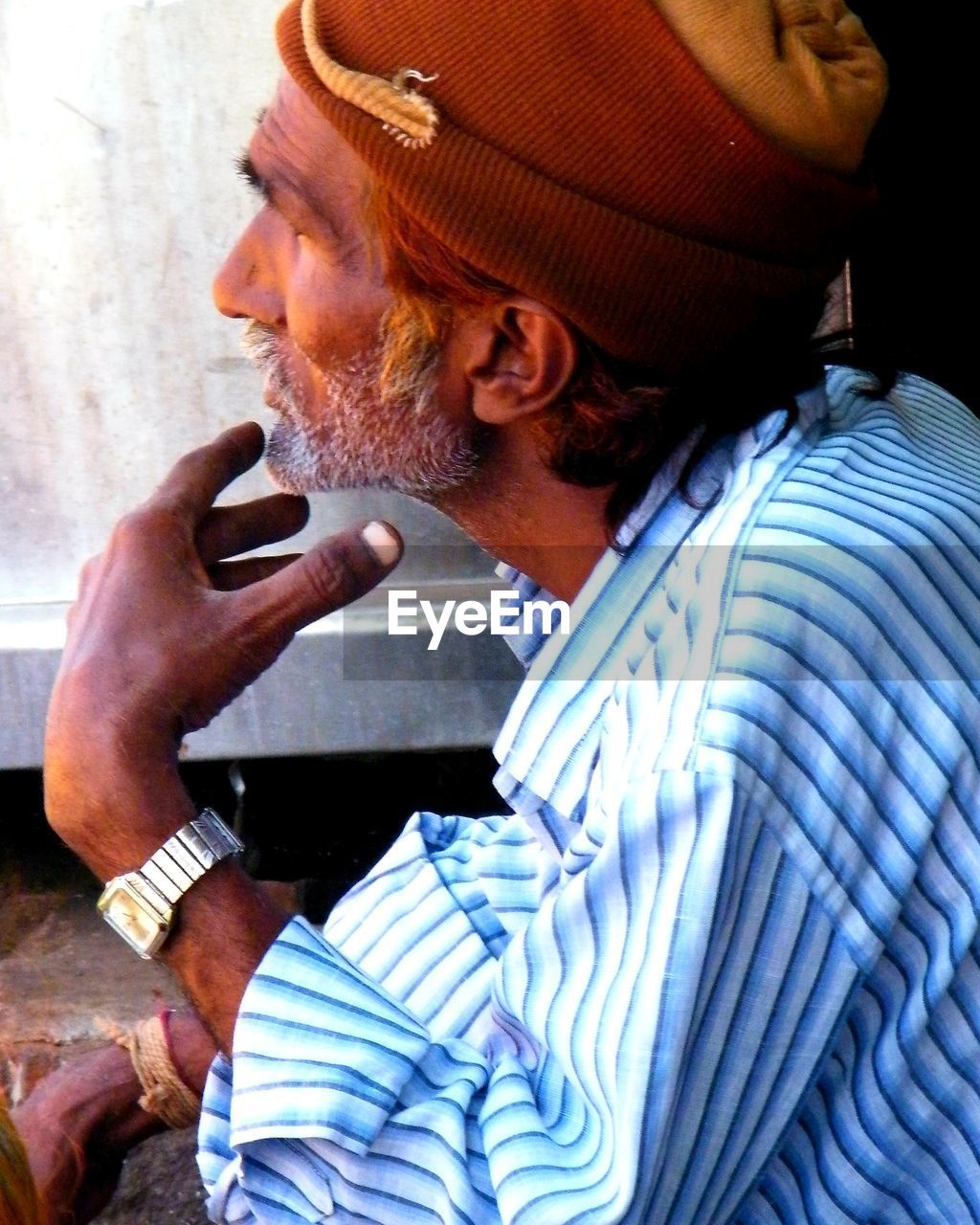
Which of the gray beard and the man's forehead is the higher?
the man's forehead

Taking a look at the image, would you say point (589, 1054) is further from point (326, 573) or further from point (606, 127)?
point (606, 127)

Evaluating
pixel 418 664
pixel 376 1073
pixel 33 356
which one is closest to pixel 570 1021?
pixel 376 1073

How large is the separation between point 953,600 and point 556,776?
477 mm

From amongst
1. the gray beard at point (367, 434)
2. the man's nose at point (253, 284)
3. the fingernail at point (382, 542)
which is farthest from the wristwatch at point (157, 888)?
the man's nose at point (253, 284)

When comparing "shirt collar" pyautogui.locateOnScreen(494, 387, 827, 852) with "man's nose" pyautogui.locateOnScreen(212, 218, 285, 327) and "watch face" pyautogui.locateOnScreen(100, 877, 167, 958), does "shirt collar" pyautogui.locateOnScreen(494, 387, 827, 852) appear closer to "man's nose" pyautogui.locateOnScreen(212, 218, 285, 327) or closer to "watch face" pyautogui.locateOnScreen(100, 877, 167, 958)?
"watch face" pyautogui.locateOnScreen(100, 877, 167, 958)

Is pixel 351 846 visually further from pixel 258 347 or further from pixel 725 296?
pixel 725 296

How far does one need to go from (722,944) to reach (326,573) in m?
0.62

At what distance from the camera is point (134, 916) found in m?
1.65

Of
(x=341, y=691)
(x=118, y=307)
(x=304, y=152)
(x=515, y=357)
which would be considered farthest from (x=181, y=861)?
(x=118, y=307)

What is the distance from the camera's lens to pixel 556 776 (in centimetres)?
169

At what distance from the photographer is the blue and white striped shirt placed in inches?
55.1

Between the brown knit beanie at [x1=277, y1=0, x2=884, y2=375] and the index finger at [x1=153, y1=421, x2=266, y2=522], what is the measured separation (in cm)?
45

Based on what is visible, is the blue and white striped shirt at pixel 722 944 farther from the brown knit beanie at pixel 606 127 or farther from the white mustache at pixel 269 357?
the white mustache at pixel 269 357

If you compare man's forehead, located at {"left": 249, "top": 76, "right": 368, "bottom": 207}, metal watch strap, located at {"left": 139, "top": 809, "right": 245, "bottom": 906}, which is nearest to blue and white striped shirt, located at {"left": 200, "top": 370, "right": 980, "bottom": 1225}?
metal watch strap, located at {"left": 139, "top": 809, "right": 245, "bottom": 906}
